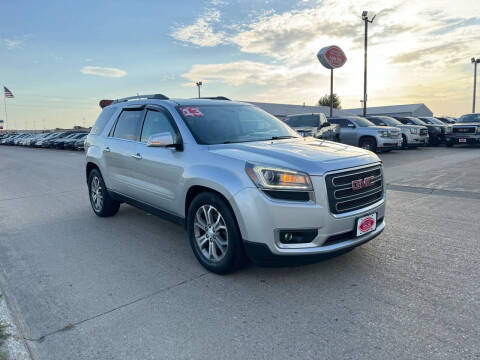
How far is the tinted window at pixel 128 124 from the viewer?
5277 millimetres

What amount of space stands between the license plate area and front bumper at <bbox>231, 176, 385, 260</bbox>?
0.23m

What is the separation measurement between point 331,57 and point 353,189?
26.8m

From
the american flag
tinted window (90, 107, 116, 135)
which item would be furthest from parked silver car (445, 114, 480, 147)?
the american flag

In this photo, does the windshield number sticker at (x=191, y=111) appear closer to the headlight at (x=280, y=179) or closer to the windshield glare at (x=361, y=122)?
the headlight at (x=280, y=179)

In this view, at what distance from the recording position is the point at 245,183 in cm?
338

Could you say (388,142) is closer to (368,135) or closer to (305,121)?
(368,135)

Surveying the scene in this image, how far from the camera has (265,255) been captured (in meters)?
3.35

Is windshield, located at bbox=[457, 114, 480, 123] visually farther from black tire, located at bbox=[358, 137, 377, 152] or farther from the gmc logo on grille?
the gmc logo on grille

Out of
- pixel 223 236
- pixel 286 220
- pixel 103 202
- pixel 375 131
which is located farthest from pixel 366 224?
pixel 375 131

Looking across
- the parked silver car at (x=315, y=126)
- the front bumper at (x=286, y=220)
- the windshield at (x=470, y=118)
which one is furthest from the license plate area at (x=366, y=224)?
the windshield at (x=470, y=118)

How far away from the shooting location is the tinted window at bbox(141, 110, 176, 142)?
15.2 ft

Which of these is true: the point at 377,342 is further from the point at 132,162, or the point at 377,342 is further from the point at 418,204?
the point at 418,204

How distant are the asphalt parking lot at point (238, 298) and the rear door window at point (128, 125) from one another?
4.57ft

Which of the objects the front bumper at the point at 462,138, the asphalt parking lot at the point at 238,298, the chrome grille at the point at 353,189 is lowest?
the asphalt parking lot at the point at 238,298
